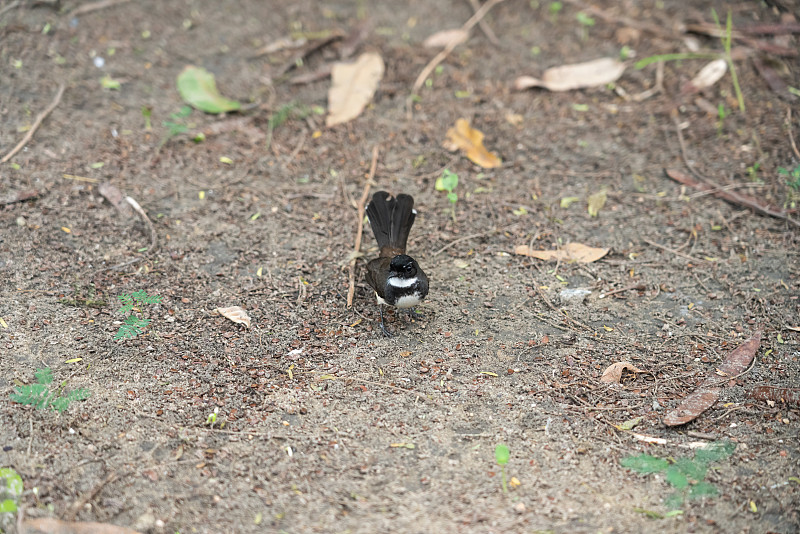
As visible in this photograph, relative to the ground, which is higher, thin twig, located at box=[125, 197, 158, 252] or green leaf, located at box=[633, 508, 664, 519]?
thin twig, located at box=[125, 197, 158, 252]

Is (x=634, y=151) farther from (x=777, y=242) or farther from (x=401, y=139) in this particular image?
(x=401, y=139)

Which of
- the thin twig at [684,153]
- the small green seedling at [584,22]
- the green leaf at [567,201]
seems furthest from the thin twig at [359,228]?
the small green seedling at [584,22]

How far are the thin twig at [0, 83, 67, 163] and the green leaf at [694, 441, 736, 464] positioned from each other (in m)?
5.45

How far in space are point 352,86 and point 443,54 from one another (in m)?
1.12

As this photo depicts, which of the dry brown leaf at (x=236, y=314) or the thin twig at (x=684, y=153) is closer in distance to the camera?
the dry brown leaf at (x=236, y=314)

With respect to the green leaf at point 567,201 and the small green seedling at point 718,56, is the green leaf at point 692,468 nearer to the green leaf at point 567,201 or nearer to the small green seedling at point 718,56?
the green leaf at point 567,201

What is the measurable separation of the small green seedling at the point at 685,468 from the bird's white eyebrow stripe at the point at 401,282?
162cm

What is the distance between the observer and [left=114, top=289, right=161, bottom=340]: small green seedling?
404cm

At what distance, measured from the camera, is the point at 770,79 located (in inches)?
251

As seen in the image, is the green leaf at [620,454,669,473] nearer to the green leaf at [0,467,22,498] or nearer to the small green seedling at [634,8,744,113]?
the green leaf at [0,467,22,498]

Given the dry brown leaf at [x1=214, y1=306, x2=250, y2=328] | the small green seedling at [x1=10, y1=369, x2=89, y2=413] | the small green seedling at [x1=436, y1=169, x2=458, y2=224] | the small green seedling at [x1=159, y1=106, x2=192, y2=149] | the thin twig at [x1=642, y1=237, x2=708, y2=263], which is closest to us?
the small green seedling at [x1=10, y1=369, x2=89, y2=413]

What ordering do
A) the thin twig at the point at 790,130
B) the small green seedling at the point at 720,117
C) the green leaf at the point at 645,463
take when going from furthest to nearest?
the small green seedling at the point at 720,117
the thin twig at the point at 790,130
the green leaf at the point at 645,463

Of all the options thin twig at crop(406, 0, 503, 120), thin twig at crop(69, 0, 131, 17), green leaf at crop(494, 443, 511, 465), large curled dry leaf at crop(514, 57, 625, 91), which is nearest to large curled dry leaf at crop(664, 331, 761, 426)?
green leaf at crop(494, 443, 511, 465)

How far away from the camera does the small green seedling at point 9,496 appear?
120 inches
